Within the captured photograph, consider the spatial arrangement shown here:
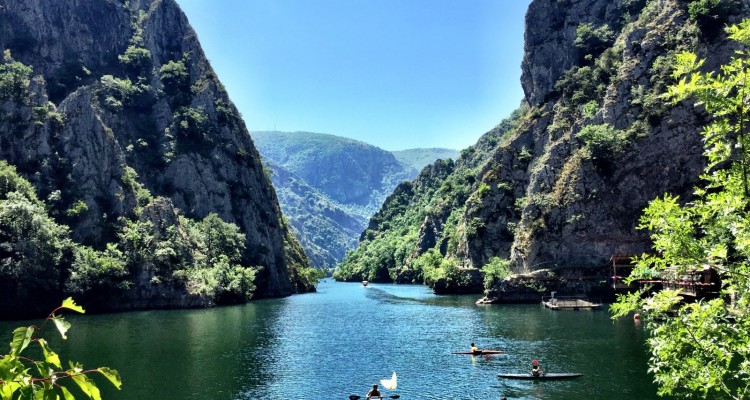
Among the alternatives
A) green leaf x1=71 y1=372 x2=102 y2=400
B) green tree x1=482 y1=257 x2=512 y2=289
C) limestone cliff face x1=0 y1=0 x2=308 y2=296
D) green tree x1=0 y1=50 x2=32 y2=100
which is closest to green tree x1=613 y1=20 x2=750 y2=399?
green leaf x1=71 y1=372 x2=102 y2=400

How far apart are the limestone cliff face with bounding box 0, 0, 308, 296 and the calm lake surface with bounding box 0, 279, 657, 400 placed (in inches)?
1738

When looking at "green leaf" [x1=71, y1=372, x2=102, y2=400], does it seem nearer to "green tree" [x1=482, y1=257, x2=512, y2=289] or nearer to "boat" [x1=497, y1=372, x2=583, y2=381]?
"boat" [x1=497, y1=372, x2=583, y2=381]

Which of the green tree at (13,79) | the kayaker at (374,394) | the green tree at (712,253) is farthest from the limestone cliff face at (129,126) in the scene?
the green tree at (712,253)

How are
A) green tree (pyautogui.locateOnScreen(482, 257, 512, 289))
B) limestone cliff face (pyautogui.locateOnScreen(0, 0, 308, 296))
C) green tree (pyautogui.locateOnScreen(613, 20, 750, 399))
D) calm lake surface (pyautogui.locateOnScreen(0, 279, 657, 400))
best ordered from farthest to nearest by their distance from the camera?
1. green tree (pyautogui.locateOnScreen(482, 257, 512, 289))
2. limestone cliff face (pyautogui.locateOnScreen(0, 0, 308, 296))
3. calm lake surface (pyautogui.locateOnScreen(0, 279, 657, 400))
4. green tree (pyautogui.locateOnScreen(613, 20, 750, 399))

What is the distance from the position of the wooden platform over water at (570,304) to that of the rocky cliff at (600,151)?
538 inches

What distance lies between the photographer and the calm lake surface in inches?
1567

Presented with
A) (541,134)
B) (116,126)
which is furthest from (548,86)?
(116,126)

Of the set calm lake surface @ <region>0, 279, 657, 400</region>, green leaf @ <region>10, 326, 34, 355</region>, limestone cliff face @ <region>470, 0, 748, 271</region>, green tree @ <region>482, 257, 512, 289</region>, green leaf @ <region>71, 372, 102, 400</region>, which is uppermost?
limestone cliff face @ <region>470, 0, 748, 271</region>

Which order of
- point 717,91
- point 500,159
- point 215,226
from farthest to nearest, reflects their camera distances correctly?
point 500,159, point 215,226, point 717,91

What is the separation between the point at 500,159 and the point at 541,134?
45.0 ft

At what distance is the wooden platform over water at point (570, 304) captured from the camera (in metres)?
94.7

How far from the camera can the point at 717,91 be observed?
11.5 metres

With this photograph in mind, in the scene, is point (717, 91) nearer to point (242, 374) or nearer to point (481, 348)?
point (242, 374)

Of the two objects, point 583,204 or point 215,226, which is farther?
point 215,226
